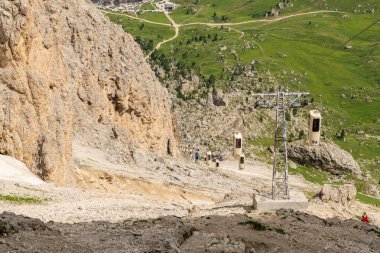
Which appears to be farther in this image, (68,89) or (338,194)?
(338,194)

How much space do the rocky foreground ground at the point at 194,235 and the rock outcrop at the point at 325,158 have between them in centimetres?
9209

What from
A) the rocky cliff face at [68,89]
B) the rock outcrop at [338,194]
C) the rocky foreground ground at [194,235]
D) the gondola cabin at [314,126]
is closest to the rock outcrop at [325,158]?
the rocky cliff face at [68,89]

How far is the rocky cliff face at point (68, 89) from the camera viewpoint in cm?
4444

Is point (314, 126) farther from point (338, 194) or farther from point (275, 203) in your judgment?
point (338, 194)

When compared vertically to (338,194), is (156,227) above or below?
above

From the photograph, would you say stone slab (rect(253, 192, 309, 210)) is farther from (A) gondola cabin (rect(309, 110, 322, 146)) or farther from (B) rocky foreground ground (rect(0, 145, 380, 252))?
(A) gondola cabin (rect(309, 110, 322, 146))

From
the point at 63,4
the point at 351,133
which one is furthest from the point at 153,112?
the point at 351,133

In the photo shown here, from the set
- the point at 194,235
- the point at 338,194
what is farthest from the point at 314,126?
the point at 338,194

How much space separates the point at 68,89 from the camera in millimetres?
53875

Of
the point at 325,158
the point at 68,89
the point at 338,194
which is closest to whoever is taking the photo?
the point at 68,89

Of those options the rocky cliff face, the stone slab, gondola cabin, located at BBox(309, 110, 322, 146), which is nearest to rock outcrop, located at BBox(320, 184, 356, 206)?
the stone slab

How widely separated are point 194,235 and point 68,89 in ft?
104

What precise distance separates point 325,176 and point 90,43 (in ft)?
210

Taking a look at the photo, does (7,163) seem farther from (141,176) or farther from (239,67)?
(239,67)
